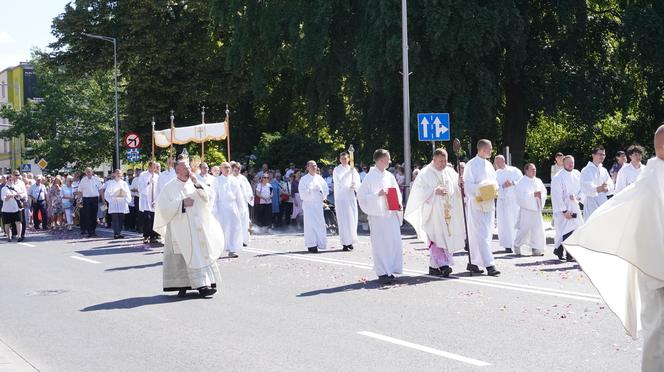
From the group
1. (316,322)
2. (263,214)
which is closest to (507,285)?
(316,322)

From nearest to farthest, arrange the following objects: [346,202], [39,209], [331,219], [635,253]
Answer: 1. [635,253]
2. [346,202]
3. [331,219]
4. [39,209]

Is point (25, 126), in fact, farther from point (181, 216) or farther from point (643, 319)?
point (643, 319)

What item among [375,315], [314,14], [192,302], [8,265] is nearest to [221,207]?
[8,265]

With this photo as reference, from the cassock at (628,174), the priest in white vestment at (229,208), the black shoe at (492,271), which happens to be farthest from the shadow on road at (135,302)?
the cassock at (628,174)

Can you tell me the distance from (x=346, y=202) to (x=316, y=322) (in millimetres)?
9682

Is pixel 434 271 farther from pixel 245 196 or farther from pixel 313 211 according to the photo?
pixel 245 196

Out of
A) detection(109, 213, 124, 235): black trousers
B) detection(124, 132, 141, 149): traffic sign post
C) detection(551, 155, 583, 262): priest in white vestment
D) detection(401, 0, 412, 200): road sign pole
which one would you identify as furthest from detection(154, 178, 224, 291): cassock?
detection(124, 132, 141, 149): traffic sign post

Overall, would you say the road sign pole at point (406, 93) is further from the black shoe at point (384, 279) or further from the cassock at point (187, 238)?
the cassock at point (187, 238)

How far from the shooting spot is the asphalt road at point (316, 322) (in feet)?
26.5

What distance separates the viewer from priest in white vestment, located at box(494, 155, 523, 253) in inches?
723

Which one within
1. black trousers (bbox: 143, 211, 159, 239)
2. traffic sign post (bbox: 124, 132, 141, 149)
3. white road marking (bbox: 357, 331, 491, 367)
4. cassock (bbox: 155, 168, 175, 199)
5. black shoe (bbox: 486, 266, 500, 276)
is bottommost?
white road marking (bbox: 357, 331, 491, 367)

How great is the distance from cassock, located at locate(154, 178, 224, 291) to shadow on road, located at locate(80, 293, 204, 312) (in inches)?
A: 6.4

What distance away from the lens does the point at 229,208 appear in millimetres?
19188

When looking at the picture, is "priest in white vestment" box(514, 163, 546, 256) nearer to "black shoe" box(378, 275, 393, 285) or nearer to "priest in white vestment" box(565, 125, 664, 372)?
"black shoe" box(378, 275, 393, 285)
